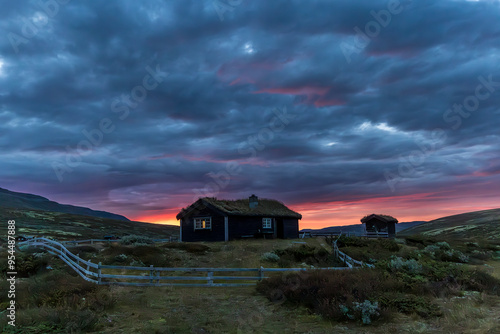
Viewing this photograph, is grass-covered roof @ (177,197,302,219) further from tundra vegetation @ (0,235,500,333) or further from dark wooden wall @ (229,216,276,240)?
tundra vegetation @ (0,235,500,333)

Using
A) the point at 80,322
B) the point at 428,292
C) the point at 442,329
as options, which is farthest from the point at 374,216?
the point at 80,322

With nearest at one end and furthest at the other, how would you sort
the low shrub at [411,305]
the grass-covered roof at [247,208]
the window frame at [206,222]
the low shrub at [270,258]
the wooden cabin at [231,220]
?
the low shrub at [411,305] → the low shrub at [270,258] → the wooden cabin at [231,220] → the grass-covered roof at [247,208] → the window frame at [206,222]

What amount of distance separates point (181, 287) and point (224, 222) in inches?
781

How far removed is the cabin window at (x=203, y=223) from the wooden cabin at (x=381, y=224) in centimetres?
2387

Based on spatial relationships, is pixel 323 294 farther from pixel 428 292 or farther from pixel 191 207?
pixel 191 207

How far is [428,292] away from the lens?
11.9 meters

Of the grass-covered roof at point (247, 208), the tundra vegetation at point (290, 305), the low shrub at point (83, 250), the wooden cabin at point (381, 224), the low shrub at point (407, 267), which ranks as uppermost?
the grass-covered roof at point (247, 208)

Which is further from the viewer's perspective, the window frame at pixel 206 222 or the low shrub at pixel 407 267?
the window frame at pixel 206 222

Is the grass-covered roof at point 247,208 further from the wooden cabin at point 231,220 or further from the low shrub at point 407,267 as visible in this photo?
the low shrub at point 407,267

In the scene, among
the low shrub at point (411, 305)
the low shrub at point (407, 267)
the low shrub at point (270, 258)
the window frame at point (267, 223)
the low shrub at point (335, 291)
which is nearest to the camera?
the low shrub at point (411, 305)

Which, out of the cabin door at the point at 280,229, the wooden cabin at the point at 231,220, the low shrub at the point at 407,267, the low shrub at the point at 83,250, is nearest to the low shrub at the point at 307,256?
the low shrub at the point at 407,267

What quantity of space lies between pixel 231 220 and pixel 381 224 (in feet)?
87.0

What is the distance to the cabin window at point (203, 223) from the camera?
121ft

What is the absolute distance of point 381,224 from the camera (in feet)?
166
